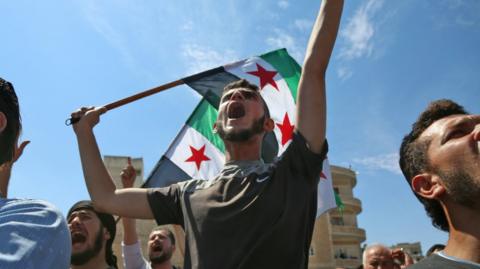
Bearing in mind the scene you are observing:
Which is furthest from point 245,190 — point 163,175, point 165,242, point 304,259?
point 165,242

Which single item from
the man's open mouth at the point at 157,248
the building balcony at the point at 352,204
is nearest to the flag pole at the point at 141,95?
the man's open mouth at the point at 157,248

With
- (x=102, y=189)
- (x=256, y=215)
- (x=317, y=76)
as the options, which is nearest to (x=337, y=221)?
(x=102, y=189)

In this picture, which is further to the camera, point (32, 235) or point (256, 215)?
point (256, 215)

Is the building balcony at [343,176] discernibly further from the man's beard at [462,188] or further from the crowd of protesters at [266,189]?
the man's beard at [462,188]

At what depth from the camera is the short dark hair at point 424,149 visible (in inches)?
80.7

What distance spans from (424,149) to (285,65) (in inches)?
128

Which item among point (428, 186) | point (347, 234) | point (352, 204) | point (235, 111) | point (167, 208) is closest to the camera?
point (428, 186)

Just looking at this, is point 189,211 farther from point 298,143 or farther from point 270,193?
point 298,143

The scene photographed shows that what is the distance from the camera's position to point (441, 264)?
167cm

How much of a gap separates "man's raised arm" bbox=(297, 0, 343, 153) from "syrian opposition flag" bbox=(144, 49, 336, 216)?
2111 millimetres

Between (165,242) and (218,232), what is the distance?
340 cm

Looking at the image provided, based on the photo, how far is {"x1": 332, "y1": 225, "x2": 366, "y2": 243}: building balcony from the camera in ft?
121

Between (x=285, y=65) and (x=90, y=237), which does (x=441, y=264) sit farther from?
(x=285, y=65)

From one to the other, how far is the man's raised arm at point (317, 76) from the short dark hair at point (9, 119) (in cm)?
126
